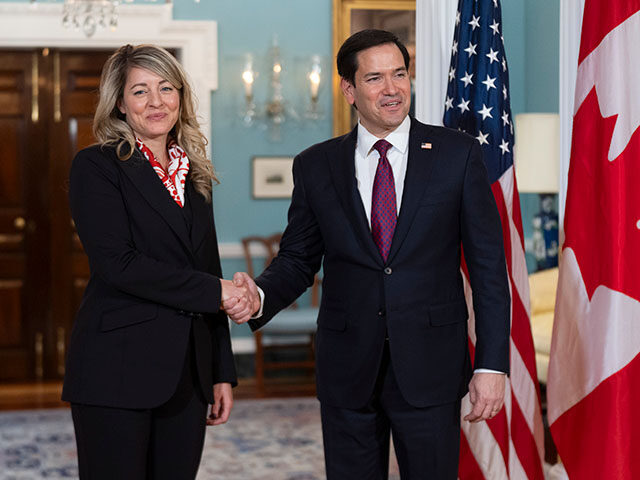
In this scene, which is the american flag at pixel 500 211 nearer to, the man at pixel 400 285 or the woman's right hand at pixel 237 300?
the man at pixel 400 285

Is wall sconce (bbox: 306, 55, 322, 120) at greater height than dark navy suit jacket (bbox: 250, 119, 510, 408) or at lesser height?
greater

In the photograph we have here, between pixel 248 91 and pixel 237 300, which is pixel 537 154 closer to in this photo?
pixel 248 91

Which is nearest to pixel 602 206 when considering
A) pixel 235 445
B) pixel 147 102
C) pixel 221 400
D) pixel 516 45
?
pixel 221 400

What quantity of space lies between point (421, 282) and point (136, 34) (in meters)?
4.95

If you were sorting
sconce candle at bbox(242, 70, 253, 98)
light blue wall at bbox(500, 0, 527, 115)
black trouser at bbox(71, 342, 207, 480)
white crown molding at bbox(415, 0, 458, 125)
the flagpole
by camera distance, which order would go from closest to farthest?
black trouser at bbox(71, 342, 207, 480) < the flagpole < white crown molding at bbox(415, 0, 458, 125) < sconce candle at bbox(242, 70, 253, 98) < light blue wall at bbox(500, 0, 527, 115)

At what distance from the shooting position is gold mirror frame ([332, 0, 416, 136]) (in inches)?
266

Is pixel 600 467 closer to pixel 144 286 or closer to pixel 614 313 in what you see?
pixel 614 313

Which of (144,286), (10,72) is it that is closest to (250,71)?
(10,72)

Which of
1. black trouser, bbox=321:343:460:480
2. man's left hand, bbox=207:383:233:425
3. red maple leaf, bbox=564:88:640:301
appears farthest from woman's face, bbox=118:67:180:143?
red maple leaf, bbox=564:88:640:301

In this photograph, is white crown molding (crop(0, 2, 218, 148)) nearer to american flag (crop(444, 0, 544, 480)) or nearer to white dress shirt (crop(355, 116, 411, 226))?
american flag (crop(444, 0, 544, 480))

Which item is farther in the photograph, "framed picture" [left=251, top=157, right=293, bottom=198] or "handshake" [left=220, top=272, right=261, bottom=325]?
"framed picture" [left=251, top=157, right=293, bottom=198]

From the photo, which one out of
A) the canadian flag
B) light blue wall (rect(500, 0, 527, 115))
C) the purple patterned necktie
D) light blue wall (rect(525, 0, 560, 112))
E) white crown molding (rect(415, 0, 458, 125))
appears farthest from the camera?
light blue wall (rect(500, 0, 527, 115))

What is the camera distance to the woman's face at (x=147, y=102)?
221cm

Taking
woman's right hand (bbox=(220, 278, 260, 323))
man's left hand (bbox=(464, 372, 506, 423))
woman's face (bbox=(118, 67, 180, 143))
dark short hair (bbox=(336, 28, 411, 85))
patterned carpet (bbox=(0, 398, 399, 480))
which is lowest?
patterned carpet (bbox=(0, 398, 399, 480))
